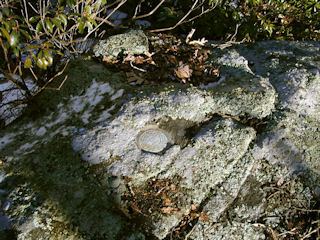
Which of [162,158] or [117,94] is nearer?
[162,158]

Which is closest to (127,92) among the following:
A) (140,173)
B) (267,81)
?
(140,173)

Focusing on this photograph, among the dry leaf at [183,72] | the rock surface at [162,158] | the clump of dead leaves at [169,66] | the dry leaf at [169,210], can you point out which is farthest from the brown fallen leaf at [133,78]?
the dry leaf at [169,210]

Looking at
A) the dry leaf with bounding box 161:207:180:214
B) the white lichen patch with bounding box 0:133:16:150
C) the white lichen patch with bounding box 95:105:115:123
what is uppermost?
the white lichen patch with bounding box 0:133:16:150

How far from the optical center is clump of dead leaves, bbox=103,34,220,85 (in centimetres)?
319

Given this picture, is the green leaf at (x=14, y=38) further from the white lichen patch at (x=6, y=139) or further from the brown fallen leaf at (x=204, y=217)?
the brown fallen leaf at (x=204, y=217)

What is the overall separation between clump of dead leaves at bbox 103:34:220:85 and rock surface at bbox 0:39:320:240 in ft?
0.59

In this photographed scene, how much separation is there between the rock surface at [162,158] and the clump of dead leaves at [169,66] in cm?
18

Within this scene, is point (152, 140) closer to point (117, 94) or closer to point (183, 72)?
point (117, 94)

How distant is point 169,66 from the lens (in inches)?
131

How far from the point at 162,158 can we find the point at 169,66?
1416mm

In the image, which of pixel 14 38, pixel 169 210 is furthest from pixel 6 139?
pixel 169 210

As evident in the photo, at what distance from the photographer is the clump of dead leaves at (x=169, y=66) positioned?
3188mm

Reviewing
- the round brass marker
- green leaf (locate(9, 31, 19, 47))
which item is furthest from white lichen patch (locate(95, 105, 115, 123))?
green leaf (locate(9, 31, 19, 47))

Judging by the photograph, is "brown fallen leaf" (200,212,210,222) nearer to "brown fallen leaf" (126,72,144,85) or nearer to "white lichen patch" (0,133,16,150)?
"brown fallen leaf" (126,72,144,85)
